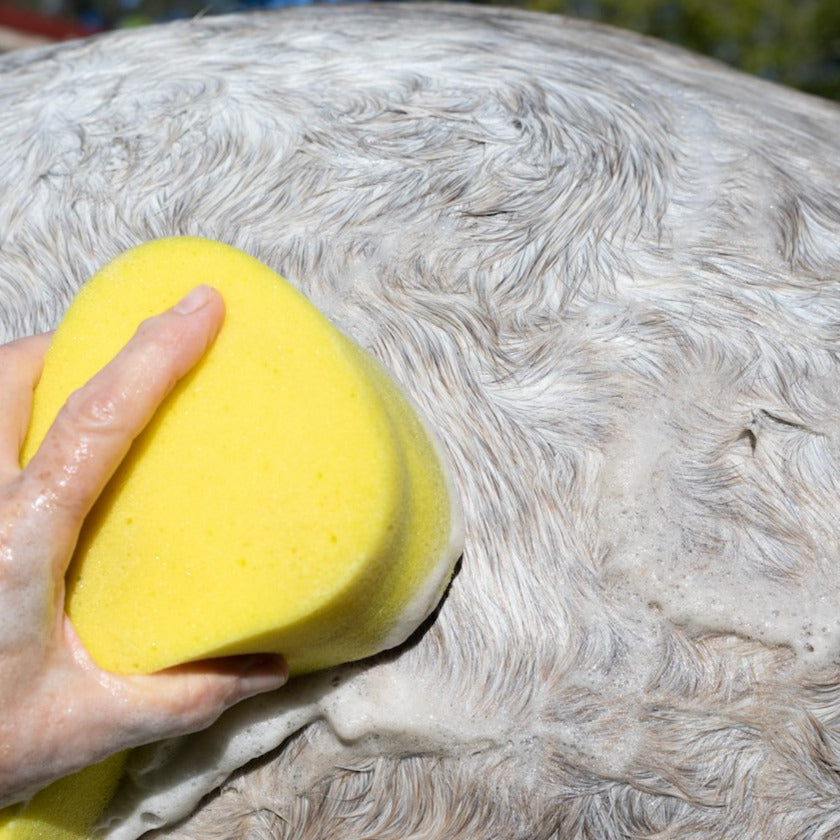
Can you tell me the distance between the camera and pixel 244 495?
29.7 inches

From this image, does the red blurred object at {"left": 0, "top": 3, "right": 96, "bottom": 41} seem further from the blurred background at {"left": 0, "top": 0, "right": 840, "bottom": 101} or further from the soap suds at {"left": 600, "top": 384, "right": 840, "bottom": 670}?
the soap suds at {"left": 600, "top": 384, "right": 840, "bottom": 670}

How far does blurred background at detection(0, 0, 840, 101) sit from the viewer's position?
391cm

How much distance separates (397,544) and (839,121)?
100 cm

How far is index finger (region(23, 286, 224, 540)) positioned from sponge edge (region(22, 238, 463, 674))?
0.10 feet

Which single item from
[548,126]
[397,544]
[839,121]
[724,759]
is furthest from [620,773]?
[839,121]

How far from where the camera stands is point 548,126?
114 centimetres

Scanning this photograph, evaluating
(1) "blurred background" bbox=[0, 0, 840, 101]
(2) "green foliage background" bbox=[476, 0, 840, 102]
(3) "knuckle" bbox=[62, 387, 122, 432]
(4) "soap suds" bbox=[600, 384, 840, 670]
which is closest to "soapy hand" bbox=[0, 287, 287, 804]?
(3) "knuckle" bbox=[62, 387, 122, 432]

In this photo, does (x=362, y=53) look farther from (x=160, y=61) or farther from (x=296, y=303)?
(x=296, y=303)

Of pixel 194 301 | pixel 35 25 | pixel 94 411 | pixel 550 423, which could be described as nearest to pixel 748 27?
pixel 35 25

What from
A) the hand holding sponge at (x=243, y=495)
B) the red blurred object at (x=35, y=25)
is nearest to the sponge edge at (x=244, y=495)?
the hand holding sponge at (x=243, y=495)

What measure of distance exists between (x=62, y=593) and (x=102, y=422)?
0.49 feet

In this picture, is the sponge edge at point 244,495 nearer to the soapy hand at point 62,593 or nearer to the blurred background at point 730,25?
the soapy hand at point 62,593

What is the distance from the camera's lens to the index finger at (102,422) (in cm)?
74

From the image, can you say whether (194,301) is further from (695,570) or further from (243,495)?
(695,570)
